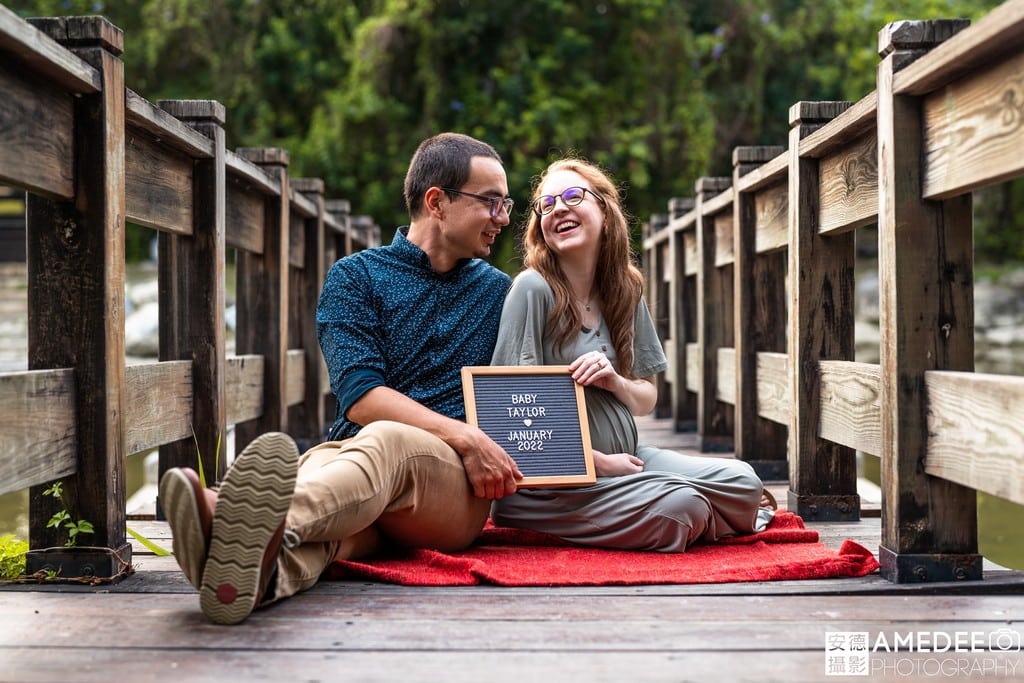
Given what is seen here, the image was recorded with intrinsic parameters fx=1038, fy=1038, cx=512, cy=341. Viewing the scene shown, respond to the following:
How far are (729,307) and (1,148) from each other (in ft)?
13.5

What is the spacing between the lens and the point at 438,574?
8.00 feet

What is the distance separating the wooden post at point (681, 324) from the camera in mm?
6480

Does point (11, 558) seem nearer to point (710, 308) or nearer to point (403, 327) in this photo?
point (403, 327)

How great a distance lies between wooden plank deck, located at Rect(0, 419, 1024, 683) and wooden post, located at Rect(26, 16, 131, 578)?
0.13 metres

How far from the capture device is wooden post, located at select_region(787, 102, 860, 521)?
11.2ft

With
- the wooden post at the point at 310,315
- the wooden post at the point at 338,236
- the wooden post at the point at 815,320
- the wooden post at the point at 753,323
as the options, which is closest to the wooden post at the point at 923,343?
the wooden post at the point at 815,320

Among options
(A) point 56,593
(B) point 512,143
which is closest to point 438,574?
(A) point 56,593

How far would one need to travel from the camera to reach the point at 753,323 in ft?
14.6

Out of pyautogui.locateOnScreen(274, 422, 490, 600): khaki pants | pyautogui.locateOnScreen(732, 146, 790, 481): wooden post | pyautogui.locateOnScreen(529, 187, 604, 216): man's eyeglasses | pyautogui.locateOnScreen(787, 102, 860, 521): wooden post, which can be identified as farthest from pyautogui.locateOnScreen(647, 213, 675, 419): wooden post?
pyautogui.locateOnScreen(274, 422, 490, 600): khaki pants

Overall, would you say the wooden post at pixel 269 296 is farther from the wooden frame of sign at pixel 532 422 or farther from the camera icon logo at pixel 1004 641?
the camera icon logo at pixel 1004 641

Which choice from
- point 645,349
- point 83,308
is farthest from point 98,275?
point 645,349

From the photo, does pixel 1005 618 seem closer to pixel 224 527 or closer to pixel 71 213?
pixel 224 527

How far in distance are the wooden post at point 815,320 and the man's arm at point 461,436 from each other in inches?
48.3

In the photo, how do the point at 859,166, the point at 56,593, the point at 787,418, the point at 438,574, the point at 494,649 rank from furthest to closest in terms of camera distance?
the point at 787,418
the point at 859,166
the point at 438,574
the point at 56,593
the point at 494,649
